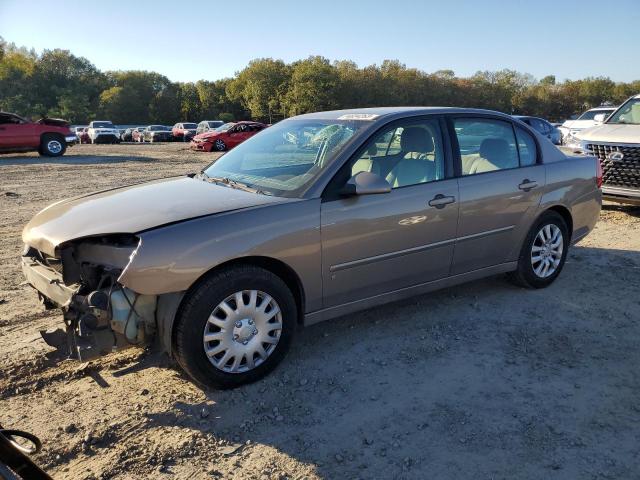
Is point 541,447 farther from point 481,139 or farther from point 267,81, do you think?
point 267,81

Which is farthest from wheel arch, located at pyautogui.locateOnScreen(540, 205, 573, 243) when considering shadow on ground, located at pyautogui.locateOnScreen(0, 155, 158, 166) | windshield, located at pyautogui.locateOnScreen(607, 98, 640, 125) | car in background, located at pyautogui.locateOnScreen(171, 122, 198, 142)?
car in background, located at pyautogui.locateOnScreen(171, 122, 198, 142)

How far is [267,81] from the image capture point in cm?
5722

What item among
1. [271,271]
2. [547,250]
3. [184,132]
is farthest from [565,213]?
[184,132]

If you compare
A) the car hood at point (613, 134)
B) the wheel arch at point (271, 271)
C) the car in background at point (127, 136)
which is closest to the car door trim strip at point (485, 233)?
the wheel arch at point (271, 271)

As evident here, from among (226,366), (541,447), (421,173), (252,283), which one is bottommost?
(541,447)

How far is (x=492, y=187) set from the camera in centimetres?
449

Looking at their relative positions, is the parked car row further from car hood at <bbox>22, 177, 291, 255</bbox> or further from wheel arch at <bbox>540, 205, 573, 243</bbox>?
car hood at <bbox>22, 177, 291, 255</bbox>

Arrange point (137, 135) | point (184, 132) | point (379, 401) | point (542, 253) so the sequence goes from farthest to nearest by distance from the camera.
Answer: point (137, 135), point (184, 132), point (542, 253), point (379, 401)

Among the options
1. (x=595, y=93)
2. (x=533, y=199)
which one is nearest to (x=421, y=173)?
(x=533, y=199)

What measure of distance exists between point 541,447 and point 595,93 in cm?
7965

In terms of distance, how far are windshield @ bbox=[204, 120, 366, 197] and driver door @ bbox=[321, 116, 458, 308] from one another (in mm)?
240

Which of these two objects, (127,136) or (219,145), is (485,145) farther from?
(127,136)

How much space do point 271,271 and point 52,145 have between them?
1959cm

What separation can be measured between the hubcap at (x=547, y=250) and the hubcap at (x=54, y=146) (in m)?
19.6
